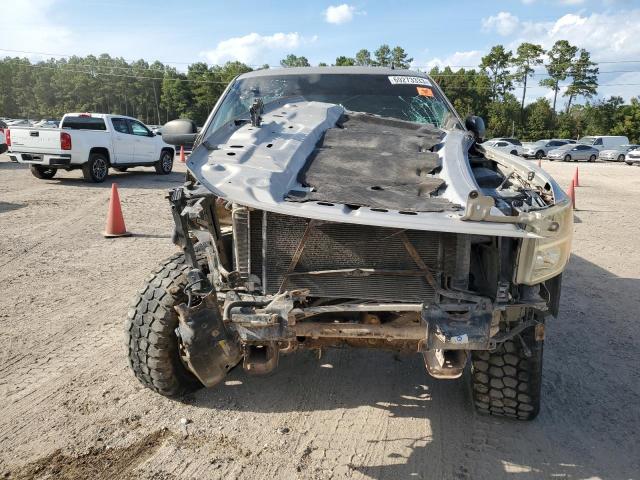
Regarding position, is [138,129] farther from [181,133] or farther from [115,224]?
[181,133]

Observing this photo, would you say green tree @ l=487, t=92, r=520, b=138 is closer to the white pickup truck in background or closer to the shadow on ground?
the white pickup truck in background

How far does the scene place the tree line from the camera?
55.5m

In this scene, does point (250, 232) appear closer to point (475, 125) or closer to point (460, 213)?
point (460, 213)

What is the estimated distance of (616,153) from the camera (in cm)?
3303

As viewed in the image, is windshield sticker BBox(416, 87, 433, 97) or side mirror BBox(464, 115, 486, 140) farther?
windshield sticker BBox(416, 87, 433, 97)

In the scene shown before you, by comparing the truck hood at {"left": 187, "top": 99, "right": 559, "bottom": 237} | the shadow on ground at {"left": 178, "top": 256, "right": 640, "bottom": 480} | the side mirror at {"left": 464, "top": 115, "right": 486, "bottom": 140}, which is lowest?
the shadow on ground at {"left": 178, "top": 256, "right": 640, "bottom": 480}

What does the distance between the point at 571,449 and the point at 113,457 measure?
2466mm

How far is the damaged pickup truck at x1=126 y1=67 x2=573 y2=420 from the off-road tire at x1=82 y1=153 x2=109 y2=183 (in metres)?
11.0

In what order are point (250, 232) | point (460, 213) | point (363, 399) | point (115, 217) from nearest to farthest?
point (460, 213), point (250, 232), point (363, 399), point (115, 217)

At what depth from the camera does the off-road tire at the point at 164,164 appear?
632 inches

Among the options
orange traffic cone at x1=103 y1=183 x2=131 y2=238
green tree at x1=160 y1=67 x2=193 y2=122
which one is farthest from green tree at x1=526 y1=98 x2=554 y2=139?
orange traffic cone at x1=103 y1=183 x2=131 y2=238

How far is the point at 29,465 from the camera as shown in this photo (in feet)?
8.39

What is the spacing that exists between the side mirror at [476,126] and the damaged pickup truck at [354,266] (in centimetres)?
106

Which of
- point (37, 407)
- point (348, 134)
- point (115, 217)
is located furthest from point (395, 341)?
point (115, 217)
